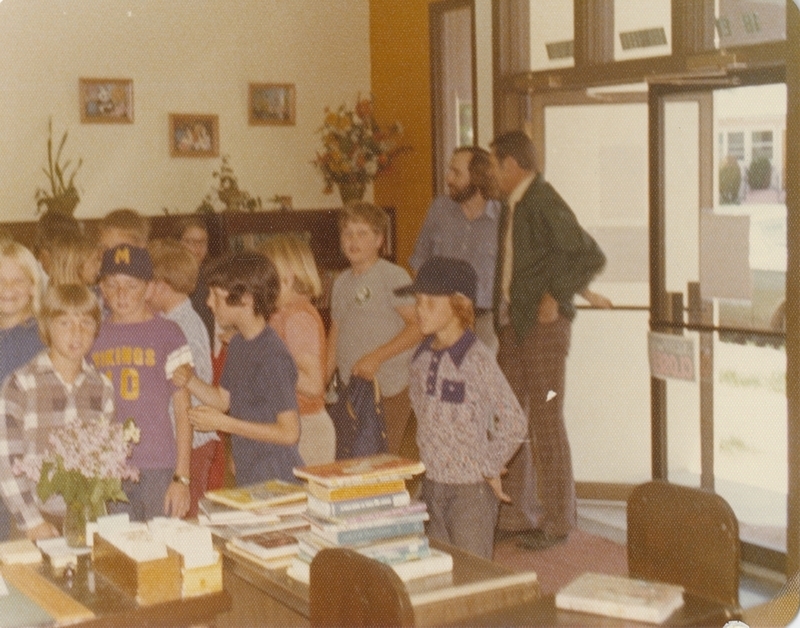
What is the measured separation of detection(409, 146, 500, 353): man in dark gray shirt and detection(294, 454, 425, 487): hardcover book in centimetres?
262

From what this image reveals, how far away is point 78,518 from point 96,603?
0.39 m

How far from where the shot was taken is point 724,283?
475 cm

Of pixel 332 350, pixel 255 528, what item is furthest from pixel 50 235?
pixel 255 528

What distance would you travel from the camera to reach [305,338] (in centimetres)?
395

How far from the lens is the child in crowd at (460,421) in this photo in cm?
343

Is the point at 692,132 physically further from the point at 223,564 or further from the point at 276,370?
the point at 223,564

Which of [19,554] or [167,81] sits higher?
[167,81]

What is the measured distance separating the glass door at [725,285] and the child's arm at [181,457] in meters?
2.32

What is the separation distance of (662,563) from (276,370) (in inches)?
54.0

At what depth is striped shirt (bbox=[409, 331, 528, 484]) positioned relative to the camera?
343cm

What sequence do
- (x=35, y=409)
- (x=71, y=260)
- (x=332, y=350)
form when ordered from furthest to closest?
(x=332, y=350) < (x=71, y=260) < (x=35, y=409)

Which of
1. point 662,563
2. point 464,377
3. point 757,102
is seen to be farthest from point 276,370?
point 757,102

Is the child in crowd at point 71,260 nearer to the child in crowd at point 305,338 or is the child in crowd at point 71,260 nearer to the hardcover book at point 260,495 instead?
the child in crowd at point 305,338

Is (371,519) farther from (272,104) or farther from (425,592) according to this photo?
(272,104)
